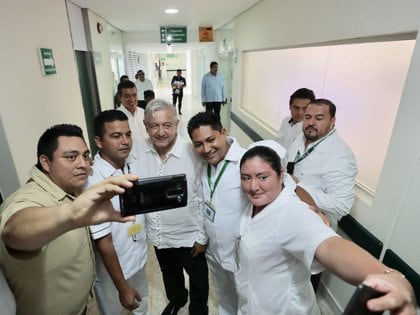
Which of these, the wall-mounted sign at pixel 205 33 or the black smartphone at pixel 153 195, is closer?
the black smartphone at pixel 153 195

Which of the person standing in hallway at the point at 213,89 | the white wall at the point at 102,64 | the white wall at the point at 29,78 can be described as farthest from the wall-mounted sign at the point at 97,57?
the person standing in hallway at the point at 213,89

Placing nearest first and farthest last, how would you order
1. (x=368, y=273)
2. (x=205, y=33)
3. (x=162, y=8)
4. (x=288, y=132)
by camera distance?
1. (x=368, y=273)
2. (x=288, y=132)
3. (x=162, y=8)
4. (x=205, y=33)

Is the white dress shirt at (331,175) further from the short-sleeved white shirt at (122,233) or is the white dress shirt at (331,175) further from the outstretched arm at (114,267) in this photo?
the outstretched arm at (114,267)

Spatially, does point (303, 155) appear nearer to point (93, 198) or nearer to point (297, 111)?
point (297, 111)

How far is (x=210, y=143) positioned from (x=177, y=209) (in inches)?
19.8

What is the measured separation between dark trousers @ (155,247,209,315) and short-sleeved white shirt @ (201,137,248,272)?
0.82ft

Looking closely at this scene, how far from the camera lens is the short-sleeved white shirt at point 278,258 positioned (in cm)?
98

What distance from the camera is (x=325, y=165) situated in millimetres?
1693

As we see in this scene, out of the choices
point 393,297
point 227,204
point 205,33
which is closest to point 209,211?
point 227,204

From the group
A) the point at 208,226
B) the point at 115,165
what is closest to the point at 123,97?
the point at 115,165

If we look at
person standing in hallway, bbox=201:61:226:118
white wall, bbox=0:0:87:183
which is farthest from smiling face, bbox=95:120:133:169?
person standing in hallway, bbox=201:61:226:118

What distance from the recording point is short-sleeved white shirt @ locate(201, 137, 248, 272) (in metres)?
1.41

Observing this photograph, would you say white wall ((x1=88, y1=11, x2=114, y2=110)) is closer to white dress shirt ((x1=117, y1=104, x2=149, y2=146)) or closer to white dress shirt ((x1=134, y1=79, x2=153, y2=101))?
white dress shirt ((x1=134, y1=79, x2=153, y2=101))

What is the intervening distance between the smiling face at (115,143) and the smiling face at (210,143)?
1.26 ft
